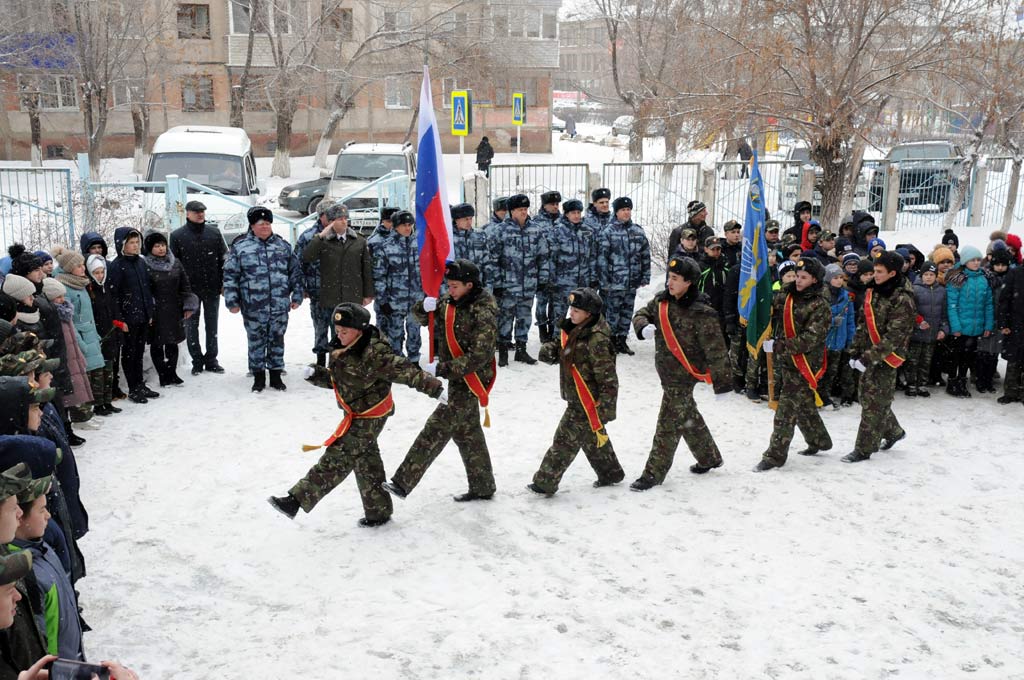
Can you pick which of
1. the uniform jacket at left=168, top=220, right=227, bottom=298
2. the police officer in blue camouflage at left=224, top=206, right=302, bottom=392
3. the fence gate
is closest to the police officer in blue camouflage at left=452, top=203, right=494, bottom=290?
the police officer in blue camouflage at left=224, top=206, right=302, bottom=392

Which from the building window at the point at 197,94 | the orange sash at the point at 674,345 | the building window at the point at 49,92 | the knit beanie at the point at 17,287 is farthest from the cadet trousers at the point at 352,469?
the building window at the point at 197,94

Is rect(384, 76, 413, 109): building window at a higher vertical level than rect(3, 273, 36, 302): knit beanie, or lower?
higher

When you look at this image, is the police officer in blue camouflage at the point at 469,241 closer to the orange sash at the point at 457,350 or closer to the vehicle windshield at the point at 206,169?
the orange sash at the point at 457,350

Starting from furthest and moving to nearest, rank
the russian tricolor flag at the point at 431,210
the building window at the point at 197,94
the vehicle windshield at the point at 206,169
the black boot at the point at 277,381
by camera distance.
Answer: the building window at the point at 197,94
the vehicle windshield at the point at 206,169
the black boot at the point at 277,381
the russian tricolor flag at the point at 431,210

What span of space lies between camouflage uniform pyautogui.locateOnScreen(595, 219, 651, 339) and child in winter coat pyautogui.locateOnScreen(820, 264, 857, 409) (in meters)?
2.56

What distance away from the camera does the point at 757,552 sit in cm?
664

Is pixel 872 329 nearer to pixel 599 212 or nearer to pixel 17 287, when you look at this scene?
pixel 599 212

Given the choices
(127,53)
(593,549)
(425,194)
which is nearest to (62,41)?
(127,53)

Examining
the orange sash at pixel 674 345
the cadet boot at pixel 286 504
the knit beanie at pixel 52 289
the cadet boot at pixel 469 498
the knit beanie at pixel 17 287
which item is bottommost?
the cadet boot at pixel 469 498

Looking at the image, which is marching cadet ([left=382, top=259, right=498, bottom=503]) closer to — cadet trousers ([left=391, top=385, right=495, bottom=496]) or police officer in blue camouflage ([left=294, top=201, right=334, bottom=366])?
cadet trousers ([left=391, top=385, right=495, bottom=496])

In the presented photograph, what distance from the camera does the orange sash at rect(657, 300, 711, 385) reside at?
773 centimetres

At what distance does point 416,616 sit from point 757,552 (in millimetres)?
2308

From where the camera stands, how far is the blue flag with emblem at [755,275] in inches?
375

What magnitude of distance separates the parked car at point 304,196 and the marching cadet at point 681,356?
54.3 ft
